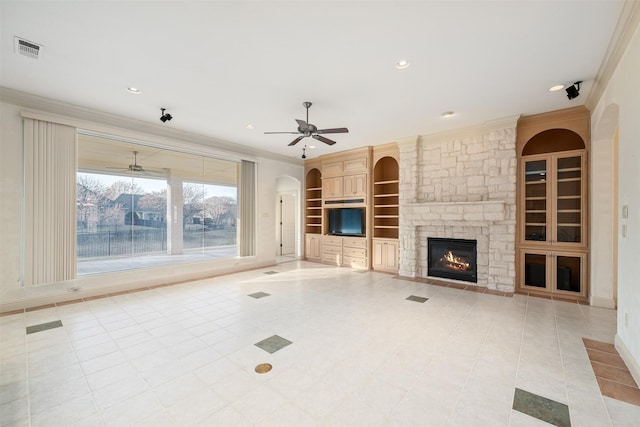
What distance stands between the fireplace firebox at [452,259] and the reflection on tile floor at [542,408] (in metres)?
3.37

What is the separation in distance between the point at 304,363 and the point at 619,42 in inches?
165

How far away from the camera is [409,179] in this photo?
5.78 meters

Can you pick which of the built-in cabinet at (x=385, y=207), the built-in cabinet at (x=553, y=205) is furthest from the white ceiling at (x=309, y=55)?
the built-in cabinet at (x=385, y=207)

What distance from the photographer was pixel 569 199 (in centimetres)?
433

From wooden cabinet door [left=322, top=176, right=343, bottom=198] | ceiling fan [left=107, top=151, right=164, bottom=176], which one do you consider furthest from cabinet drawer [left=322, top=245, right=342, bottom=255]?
ceiling fan [left=107, top=151, right=164, bottom=176]

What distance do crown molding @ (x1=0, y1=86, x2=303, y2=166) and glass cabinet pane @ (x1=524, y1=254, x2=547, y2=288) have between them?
6.49 meters

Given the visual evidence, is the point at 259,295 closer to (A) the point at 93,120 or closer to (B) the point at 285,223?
(A) the point at 93,120

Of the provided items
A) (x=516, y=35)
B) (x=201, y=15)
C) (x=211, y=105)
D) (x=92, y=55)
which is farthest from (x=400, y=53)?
(x=92, y=55)

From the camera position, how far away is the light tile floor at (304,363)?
183 cm

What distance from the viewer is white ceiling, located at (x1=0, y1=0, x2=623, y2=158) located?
2201mm

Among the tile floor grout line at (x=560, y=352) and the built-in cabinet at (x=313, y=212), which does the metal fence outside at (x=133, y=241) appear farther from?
the tile floor grout line at (x=560, y=352)

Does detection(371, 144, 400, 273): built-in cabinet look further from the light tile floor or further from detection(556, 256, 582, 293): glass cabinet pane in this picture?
detection(556, 256, 582, 293): glass cabinet pane

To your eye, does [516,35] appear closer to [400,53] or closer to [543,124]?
[400,53]

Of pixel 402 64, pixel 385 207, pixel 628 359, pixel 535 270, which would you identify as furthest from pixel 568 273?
pixel 402 64
